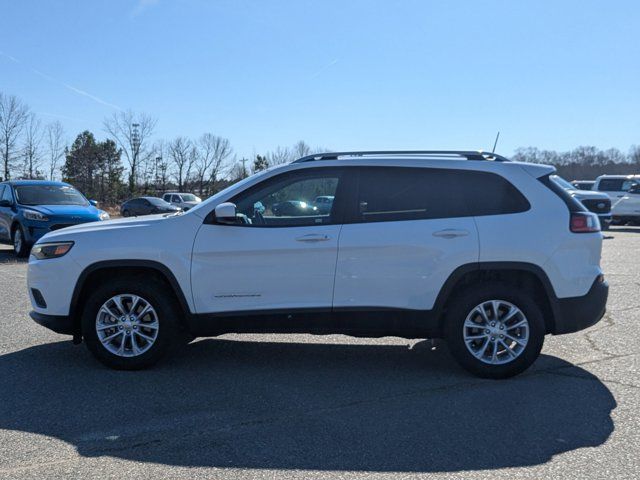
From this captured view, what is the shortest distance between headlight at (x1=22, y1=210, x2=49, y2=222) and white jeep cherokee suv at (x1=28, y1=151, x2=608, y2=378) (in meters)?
9.26

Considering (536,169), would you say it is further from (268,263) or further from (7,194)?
(7,194)

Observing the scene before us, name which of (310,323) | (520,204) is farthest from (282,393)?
(520,204)

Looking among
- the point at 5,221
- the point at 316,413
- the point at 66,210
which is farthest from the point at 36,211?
the point at 316,413

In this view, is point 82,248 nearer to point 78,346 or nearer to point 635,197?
point 78,346

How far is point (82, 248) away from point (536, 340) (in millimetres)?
3888

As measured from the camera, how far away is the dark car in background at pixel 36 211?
14.3m

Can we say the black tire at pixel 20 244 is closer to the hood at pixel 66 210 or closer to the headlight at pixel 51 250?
the hood at pixel 66 210

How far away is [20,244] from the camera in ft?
48.4

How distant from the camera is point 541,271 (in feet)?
17.7

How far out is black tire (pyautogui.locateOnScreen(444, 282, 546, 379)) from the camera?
5375 mm

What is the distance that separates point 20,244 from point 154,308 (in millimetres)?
10609

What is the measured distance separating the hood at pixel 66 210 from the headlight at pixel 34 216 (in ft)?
0.26

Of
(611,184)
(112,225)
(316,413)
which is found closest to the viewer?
(316,413)

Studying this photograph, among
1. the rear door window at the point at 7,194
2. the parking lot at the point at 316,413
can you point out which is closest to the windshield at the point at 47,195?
the rear door window at the point at 7,194
